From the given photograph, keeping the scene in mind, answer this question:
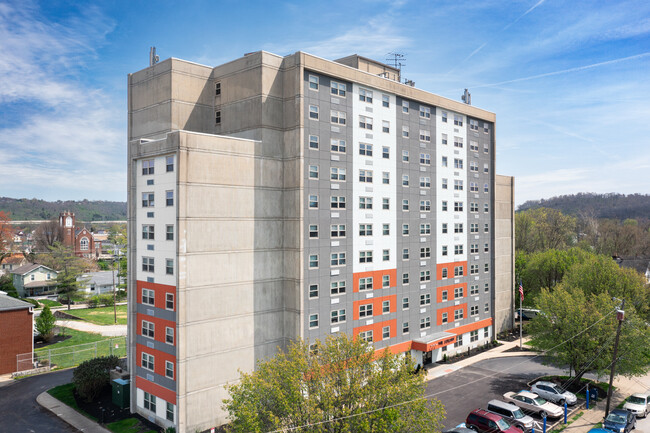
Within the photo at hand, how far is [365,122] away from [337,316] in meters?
16.8

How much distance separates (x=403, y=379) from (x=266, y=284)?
14456mm

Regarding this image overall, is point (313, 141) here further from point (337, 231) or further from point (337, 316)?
point (337, 316)

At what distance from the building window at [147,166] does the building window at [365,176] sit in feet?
55.0

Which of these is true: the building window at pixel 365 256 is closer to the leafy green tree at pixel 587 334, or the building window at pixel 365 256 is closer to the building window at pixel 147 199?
Result: the leafy green tree at pixel 587 334

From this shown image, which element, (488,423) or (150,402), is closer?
(488,423)

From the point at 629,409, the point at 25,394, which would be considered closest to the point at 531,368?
the point at 629,409

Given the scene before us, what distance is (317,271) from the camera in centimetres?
3422

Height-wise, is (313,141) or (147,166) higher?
(313,141)

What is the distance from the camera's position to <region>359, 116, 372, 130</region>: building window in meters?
37.6

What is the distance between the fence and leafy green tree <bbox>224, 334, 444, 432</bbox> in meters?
33.7

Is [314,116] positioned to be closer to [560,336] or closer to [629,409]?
[560,336]

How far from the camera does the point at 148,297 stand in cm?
3123

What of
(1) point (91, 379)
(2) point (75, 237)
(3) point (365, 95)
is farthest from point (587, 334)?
(2) point (75, 237)

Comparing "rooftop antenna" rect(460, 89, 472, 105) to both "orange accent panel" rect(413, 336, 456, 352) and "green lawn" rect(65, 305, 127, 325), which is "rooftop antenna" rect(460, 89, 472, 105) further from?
"green lawn" rect(65, 305, 127, 325)
